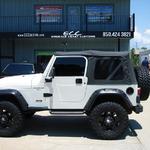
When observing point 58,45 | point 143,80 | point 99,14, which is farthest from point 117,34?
point 143,80

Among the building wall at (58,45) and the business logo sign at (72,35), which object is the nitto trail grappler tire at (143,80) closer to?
the business logo sign at (72,35)

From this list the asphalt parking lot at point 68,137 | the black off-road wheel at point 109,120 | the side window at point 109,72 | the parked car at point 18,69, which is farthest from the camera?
the parked car at point 18,69

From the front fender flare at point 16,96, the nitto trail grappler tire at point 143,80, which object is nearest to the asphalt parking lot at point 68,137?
the front fender flare at point 16,96

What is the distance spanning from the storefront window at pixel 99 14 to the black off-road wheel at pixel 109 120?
18.9 m

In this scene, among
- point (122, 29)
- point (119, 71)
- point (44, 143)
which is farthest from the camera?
point (122, 29)

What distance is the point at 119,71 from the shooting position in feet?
32.3

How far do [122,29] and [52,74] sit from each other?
18.6 metres

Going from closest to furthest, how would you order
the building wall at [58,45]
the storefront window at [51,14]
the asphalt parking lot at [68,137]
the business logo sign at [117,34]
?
the asphalt parking lot at [68,137] < the business logo sign at [117,34] < the building wall at [58,45] < the storefront window at [51,14]

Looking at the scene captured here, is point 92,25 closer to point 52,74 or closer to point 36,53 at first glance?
point 36,53

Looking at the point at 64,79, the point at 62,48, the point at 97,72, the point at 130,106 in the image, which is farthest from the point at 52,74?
the point at 62,48

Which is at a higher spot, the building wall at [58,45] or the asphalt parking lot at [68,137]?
the building wall at [58,45]

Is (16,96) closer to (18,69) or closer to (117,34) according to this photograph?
(18,69)

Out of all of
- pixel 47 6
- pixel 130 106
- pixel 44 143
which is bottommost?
pixel 44 143

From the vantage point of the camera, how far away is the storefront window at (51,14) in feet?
93.0
